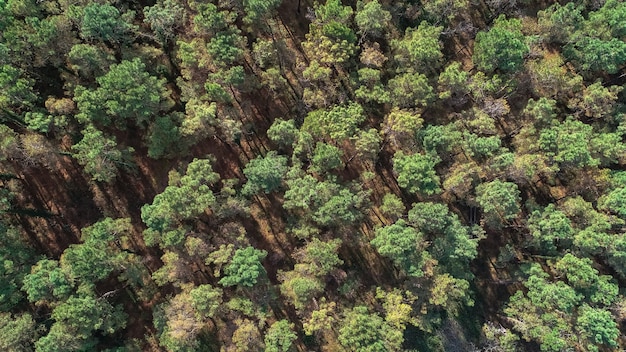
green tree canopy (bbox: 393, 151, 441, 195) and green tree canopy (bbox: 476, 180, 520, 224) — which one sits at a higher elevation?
green tree canopy (bbox: 393, 151, 441, 195)

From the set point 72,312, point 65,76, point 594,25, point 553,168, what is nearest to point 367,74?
point 553,168

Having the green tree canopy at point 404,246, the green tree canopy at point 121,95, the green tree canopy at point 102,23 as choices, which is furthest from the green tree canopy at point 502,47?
the green tree canopy at point 102,23

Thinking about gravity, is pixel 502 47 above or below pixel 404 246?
above

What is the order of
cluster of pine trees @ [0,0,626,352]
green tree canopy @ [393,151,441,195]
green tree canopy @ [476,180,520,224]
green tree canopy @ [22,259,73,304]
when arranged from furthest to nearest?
green tree canopy @ [476,180,520,224] → green tree canopy @ [393,151,441,195] → cluster of pine trees @ [0,0,626,352] → green tree canopy @ [22,259,73,304]

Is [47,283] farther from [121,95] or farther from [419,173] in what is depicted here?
[419,173]

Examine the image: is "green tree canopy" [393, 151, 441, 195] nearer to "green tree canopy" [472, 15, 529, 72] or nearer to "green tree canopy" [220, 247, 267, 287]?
"green tree canopy" [472, 15, 529, 72]

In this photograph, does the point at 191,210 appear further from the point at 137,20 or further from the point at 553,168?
the point at 553,168

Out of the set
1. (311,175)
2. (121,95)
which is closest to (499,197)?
(311,175)

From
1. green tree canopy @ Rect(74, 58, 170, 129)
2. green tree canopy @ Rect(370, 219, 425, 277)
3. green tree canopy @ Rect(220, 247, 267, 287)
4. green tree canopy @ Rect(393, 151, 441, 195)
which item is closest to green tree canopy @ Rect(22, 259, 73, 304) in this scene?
green tree canopy @ Rect(74, 58, 170, 129)
